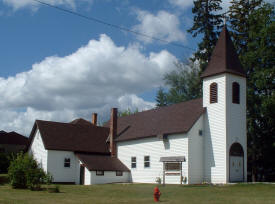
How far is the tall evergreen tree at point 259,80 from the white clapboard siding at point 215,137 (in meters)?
6.79

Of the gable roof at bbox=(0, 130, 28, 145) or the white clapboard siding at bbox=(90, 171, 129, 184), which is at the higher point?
the gable roof at bbox=(0, 130, 28, 145)

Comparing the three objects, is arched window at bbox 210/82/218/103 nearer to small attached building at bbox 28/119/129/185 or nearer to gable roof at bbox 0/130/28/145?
small attached building at bbox 28/119/129/185

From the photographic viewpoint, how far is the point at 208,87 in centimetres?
3750

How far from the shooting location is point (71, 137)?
4516 centimetres

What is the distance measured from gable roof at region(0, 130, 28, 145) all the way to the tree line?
122 ft

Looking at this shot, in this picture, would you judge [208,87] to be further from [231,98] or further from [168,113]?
[168,113]

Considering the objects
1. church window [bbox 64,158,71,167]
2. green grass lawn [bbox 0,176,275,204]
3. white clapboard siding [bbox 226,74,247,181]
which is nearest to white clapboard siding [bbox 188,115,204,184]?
white clapboard siding [bbox 226,74,247,181]

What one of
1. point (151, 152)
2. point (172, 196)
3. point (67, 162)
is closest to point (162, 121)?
point (151, 152)

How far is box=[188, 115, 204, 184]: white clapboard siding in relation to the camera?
36.0 metres

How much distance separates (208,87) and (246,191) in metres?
12.3

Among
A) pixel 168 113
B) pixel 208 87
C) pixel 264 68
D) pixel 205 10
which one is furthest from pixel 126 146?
pixel 205 10

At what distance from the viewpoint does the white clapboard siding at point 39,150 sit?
42.2 m

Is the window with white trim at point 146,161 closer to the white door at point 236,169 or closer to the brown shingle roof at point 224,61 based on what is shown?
the white door at point 236,169

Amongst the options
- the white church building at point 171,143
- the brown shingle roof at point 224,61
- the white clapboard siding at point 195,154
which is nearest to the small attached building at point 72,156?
the white church building at point 171,143
